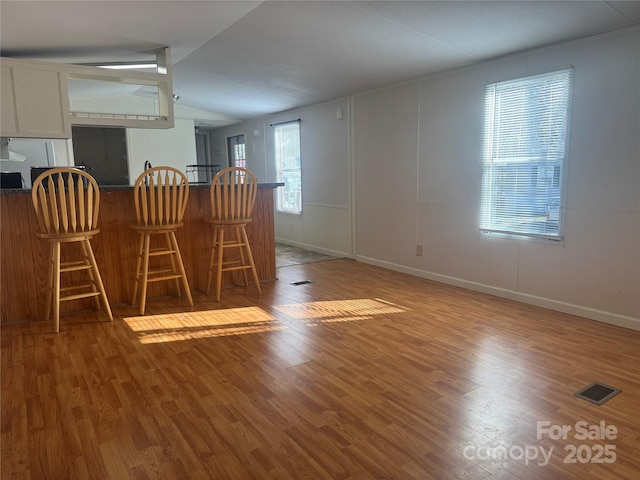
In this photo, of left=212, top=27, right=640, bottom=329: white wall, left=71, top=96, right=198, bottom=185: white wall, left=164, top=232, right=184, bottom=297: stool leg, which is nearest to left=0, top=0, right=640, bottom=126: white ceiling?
left=212, top=27, right=640, bottom=329: white wall

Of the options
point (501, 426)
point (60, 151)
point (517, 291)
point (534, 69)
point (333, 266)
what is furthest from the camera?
point (60, 151)

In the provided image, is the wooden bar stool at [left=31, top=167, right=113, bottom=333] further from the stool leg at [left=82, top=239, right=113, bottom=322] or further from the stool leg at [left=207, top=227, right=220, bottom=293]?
the stool leg at [left=207, top=227, right=220, bottom=293]

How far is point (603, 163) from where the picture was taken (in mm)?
2992

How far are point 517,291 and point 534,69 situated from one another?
180 cm

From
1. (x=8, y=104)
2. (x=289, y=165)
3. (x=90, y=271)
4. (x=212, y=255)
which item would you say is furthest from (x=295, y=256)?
(x=8, y=104)

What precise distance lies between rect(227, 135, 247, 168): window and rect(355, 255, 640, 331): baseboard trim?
4.27 m

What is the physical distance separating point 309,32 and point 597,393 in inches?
123

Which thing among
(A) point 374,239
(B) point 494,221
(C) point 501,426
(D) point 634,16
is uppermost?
(D) point 634,16

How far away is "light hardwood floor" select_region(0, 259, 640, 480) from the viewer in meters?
1.59

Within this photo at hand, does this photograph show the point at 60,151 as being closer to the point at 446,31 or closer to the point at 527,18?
the point at 446,31

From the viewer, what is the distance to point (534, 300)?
3500mm

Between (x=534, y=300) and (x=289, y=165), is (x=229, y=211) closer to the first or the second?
(x=534, y=300)

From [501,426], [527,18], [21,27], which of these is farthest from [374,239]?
[21,27]

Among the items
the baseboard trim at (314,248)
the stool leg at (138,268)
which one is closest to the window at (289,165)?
the baseboard trim at (314,248)
